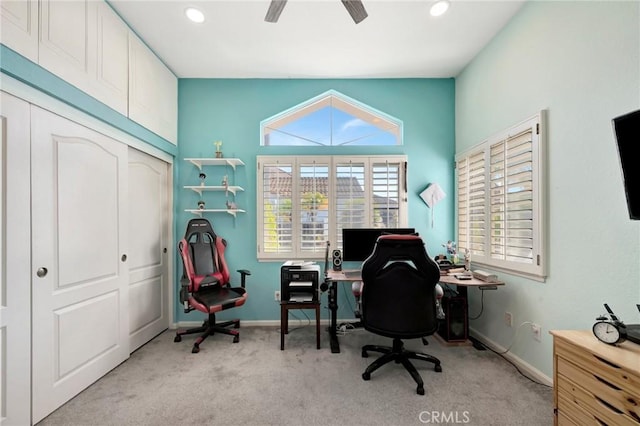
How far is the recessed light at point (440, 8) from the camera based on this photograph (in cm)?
209

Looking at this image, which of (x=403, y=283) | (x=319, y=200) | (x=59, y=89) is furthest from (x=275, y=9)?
(x=403, y=283)

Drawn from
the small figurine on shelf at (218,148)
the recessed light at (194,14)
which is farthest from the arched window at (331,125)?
the recessed light at (194,14)

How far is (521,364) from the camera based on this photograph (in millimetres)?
2158

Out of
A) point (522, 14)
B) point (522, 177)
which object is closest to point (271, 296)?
point (522, 177)

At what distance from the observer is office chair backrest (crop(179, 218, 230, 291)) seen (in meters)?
2.86

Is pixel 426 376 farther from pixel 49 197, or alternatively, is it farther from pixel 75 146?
pixel 75 146

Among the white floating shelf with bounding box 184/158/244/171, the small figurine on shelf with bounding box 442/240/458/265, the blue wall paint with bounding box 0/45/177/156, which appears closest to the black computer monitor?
the small figurine on shelf with bounding box 442/240/458/265

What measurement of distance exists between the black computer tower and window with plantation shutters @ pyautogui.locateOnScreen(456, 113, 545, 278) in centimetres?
51

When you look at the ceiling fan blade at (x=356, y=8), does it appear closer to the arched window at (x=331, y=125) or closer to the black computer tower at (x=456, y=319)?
the arched window at (x=331, y=125)

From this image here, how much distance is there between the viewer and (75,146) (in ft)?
6.16

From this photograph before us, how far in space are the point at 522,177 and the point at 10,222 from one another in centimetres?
367

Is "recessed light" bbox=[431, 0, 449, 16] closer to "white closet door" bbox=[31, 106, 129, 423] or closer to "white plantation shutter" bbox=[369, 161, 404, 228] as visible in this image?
"white plantation shutter" bbox=[369, 161, 404, 228]

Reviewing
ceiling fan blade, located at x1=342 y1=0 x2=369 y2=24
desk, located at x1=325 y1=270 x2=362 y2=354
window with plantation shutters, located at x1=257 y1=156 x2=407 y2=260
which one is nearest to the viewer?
ceiling fan blade, located at x1=342 y1=0 x2=369 y2=24

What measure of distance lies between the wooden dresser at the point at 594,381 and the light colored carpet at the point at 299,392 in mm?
486
